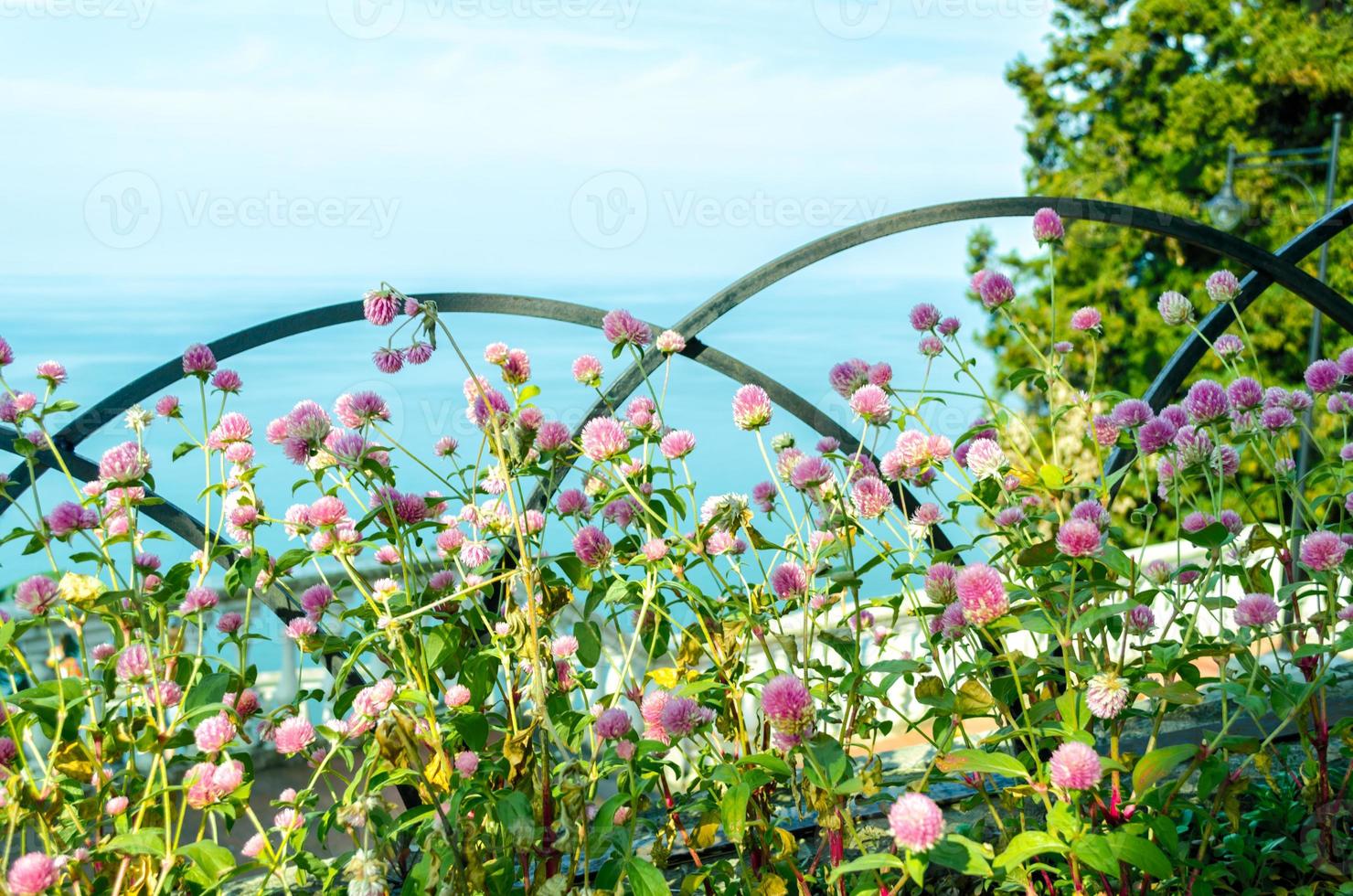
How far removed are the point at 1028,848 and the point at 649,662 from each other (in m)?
0.58

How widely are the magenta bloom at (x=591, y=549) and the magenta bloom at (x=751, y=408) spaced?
0.83 feet

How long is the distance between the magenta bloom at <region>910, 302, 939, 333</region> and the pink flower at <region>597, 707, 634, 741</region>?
82 cm

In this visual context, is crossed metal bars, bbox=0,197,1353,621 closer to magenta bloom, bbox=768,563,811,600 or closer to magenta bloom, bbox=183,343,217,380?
magenta bloom, bbox=183,343,217,380

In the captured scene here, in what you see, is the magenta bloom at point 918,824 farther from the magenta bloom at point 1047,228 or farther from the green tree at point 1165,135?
the green tree at point 1165,135

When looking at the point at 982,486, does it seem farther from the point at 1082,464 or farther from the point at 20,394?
the point at 1082,464

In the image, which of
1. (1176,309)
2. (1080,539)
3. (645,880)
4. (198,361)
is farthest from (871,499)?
(198,361)

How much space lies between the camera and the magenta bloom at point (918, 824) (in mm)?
963

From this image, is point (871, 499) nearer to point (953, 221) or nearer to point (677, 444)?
point (677, 444)

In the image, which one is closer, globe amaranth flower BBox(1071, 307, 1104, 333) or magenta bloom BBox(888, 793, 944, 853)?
magenta bloom BBox(888, 793, 944, 853)

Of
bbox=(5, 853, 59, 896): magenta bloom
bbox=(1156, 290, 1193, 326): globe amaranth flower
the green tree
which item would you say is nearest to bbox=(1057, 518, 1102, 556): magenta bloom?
bbox=(1156, 290, 1193, 326): globe amaranth flower

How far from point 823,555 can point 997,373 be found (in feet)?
40.2

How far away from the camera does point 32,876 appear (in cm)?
112

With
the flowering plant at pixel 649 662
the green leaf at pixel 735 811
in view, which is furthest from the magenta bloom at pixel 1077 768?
the green leaf at pixel 735 811

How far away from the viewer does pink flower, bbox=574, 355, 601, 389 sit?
5.16 feet
